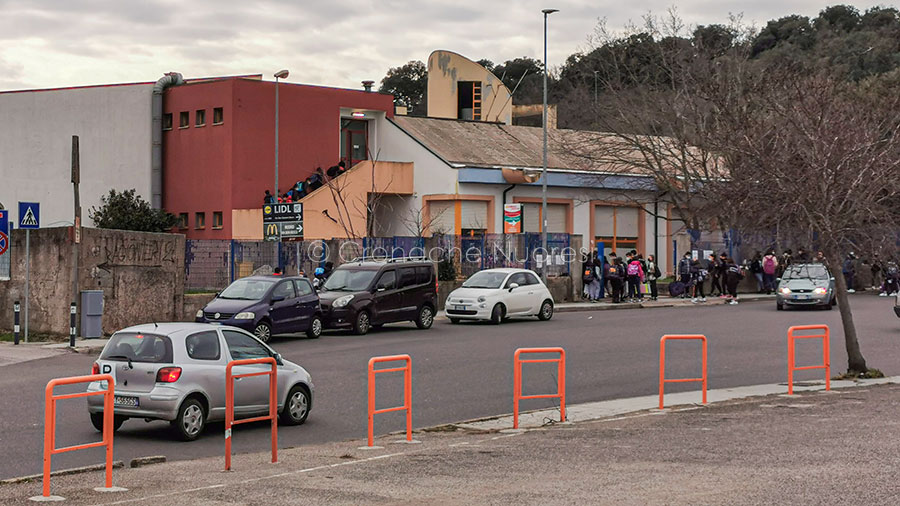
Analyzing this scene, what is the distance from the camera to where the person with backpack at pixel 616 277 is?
41.4m

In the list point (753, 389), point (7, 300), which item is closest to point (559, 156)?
Answer: point (7, 300)

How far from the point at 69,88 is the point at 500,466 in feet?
165

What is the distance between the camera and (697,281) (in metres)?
43.8

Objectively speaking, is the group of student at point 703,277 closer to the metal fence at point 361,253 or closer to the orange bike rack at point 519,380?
the metal fence at point 361,253

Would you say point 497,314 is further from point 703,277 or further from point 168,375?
point 168,375

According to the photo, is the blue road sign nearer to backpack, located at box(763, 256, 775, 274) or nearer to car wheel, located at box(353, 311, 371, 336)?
car wheel, located at box(353, 311, 371, 336)

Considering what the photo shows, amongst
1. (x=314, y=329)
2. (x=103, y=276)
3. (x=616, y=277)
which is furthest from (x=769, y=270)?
(x=103, y=276)

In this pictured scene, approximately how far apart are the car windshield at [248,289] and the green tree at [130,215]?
23638 millimetres

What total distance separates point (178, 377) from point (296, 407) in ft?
6.57

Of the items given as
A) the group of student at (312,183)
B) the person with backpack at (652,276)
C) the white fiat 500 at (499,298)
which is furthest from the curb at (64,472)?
the group of student at (312,183)

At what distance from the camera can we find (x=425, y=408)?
55.8 ft

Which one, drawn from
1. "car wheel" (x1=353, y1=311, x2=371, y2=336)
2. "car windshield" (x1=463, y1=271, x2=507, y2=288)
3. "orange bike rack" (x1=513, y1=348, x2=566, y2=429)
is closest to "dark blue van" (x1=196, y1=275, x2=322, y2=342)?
"car wheel" (x1=353, y1=311, x2=371, y2=336)

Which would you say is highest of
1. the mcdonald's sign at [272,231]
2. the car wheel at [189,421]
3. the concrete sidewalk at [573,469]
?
the mcdonald's sign at [272,231]

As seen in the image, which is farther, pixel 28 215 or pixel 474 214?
pixel 474 214
